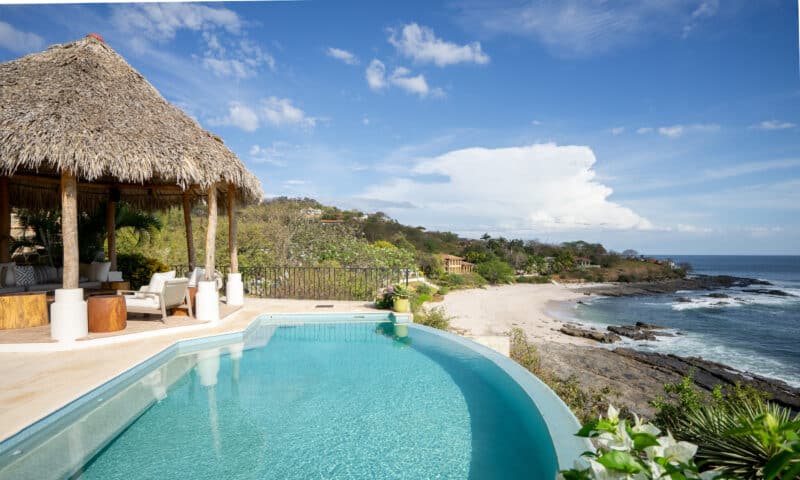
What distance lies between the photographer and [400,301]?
8.57 m

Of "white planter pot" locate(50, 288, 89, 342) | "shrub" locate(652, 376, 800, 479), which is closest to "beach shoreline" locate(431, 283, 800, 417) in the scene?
"shrub" locate(652, 376, 800, 479)

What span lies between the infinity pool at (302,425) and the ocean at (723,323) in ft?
39.9

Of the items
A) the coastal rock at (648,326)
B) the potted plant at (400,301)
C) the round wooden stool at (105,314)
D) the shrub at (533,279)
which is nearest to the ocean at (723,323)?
the coastal rock at (648,326)

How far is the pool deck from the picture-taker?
11.2ft

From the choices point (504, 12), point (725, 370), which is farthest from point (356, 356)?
point (725, 370)

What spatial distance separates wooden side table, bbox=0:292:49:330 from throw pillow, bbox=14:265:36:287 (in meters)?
2.76

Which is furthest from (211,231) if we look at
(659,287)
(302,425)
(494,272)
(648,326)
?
(659,287)

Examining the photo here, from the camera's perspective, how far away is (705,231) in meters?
17.4

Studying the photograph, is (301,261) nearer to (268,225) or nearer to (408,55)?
(268,225)

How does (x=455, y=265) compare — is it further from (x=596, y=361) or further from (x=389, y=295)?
(x=389, y=295)

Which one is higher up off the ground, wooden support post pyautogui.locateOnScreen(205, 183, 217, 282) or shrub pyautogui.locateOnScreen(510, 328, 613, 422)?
wooden support post pyautogui.locateOnScreen(205, 183, 217, 282)

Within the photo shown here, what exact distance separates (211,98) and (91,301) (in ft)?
25.5

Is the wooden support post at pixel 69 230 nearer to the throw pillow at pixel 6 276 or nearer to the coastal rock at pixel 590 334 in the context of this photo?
the throw pillow at pixel 6 276

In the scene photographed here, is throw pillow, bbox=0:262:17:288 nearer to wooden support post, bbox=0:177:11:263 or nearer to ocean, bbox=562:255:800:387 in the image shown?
wooden support post, bbox=0:177:11:263
